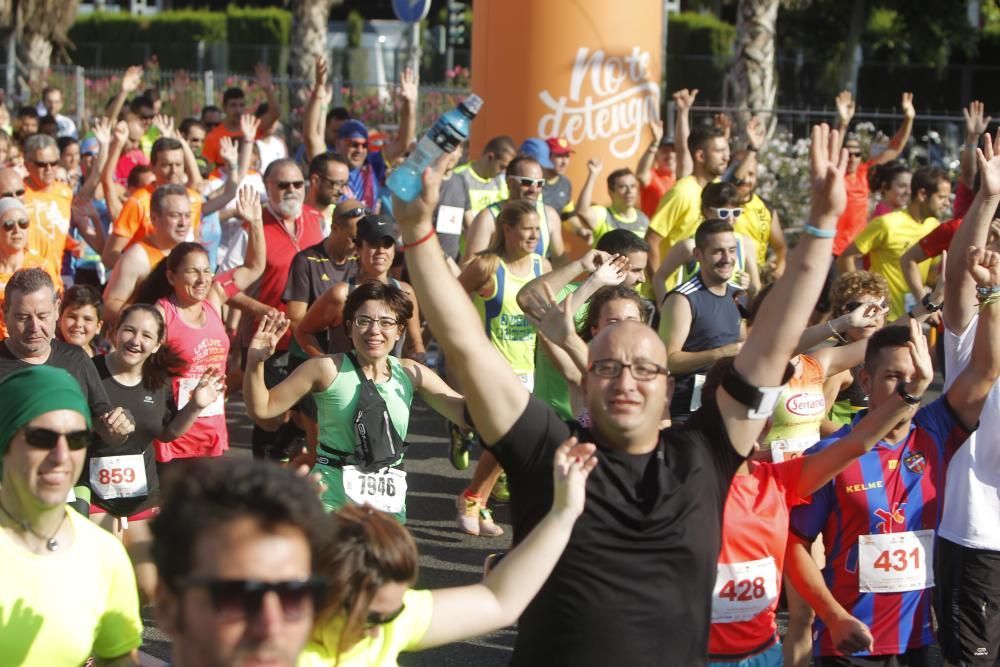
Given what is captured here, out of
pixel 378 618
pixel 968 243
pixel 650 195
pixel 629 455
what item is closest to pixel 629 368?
pixel 629 455

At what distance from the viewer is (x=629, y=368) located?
10.5 ft

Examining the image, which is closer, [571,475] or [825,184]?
[571,475]

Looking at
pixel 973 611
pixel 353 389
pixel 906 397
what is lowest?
pixel 973 611

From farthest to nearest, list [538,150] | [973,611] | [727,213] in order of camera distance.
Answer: [538,150] → [727,213] → [973,611]

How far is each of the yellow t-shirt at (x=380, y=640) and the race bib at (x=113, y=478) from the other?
120 inches

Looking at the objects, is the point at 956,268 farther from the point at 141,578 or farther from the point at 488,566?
the point at 141,578

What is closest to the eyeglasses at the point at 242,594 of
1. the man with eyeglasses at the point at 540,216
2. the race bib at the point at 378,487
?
the race bib at the point at 378,487

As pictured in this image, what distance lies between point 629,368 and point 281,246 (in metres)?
5.34

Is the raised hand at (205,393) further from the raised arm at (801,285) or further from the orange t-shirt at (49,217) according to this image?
the orange t-shirt at (49,217)

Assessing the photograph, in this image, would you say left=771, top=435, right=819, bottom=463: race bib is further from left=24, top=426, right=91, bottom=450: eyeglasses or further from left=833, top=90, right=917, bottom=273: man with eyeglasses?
left=833, top=90, right=917, bottom=273: man with eyeglasses

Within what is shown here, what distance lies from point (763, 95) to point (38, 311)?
13962mm

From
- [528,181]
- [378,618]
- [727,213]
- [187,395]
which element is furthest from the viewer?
[528,181]

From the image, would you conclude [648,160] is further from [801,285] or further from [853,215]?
[801,285]

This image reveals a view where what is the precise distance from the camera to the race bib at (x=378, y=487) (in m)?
5.48
